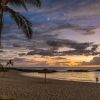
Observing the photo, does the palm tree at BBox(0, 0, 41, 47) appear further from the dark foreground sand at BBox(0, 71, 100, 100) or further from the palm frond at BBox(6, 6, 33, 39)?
the dark foreground sand at BBox(0, 71, 100, 100)

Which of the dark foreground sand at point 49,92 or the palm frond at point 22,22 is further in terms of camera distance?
the dark foreground sand at point 49,92

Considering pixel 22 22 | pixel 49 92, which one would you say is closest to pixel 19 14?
pixel 22 22

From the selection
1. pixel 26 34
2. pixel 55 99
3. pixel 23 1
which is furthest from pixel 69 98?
pixel 23 1

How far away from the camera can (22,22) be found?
20.1 metres

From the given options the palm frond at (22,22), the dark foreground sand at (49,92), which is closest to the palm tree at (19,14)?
the palm frond at (22,22)

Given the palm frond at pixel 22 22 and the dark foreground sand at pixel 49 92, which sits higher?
the palm frond at pixel 22 22

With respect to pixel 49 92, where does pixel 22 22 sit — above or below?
above

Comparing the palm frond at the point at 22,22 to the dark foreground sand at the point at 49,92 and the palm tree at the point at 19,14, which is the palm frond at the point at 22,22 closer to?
the palm tree at the point at 19,14

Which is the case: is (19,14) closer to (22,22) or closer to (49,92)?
(22,22)

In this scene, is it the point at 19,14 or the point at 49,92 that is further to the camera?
the point at 49,92

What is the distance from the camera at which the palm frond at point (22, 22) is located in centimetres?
1989

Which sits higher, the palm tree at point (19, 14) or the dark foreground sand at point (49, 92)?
the palm tree at point (19, 14)

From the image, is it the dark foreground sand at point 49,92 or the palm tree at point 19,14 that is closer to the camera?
the palm tree at point 19,14

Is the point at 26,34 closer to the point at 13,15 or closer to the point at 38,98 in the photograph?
the point at 13,15
